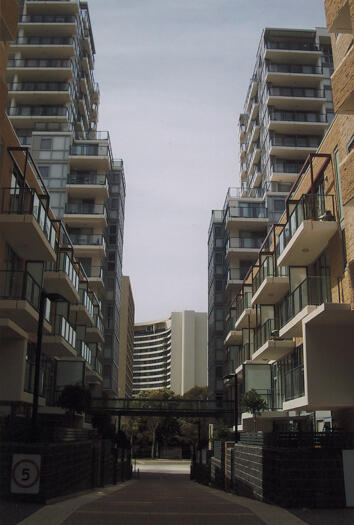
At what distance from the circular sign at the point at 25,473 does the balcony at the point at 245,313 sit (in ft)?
86.9

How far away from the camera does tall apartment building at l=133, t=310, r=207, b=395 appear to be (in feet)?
560

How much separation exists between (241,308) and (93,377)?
12557mm

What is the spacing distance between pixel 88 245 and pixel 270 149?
1946 centimetres

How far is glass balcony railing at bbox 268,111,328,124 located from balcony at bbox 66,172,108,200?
17537 millimetres

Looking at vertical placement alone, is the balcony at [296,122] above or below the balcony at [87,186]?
above

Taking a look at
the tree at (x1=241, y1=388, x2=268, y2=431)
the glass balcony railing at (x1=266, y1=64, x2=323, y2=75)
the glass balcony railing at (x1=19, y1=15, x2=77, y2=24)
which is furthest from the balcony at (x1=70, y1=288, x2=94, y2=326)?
the glass balcony railing at (x1=19, y1=15, x2=77, y2=24)

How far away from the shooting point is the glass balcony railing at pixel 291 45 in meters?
60.2

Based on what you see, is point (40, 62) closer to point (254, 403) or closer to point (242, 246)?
point (242, 246)

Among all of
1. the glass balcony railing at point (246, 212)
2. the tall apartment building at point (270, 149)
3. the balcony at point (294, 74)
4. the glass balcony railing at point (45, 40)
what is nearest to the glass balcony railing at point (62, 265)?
the tall apartment building at point (270, 149)

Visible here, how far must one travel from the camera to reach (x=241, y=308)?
42.2 metres

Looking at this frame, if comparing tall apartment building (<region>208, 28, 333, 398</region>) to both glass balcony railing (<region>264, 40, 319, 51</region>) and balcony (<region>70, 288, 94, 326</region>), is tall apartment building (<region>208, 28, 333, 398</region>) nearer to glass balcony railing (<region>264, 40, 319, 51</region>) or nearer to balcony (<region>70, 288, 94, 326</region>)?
glass balcony railing (<region>264, 40, 319, 51</region>)

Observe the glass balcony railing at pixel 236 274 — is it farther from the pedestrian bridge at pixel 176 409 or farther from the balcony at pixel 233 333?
the pedestrian bridge at pixel 176 409

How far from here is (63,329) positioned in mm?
30562

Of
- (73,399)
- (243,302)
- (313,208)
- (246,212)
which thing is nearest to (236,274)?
(246,212)
